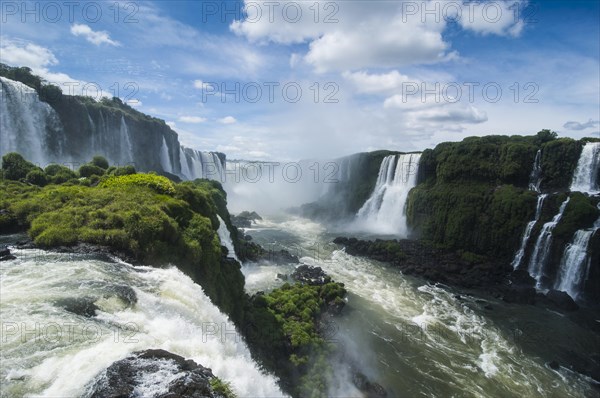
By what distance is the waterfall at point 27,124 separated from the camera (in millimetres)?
39656

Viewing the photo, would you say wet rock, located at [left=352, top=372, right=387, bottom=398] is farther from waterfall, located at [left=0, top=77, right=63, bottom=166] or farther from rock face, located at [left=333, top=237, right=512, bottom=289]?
waterfall, located at [left=0, top=77, right=63, bottom=166]

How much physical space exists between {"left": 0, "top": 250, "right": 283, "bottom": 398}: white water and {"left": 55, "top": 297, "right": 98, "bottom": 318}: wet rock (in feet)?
0.53

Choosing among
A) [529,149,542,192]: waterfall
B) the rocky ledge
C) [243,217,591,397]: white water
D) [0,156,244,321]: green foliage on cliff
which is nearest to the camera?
[0,156,244,321]: green foliage on cliff

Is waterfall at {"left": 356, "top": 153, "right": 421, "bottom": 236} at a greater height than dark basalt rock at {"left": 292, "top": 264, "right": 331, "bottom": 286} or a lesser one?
greater

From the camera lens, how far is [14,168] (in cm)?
2247

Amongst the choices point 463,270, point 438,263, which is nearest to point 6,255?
point 463,270

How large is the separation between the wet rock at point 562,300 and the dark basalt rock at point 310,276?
64.1 ft

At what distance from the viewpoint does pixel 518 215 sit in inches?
1442

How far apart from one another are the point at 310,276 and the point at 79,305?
24.0 metres

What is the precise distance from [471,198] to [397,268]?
1520 centimetres

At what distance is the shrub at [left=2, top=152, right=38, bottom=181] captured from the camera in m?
22.3

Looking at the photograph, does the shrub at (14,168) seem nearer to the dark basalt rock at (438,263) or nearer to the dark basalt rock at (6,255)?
the dark basalt rock at (6,255)

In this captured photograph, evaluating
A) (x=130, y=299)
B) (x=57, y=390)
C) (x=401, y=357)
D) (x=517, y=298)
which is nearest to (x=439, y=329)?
Result: (x=401, y=357)

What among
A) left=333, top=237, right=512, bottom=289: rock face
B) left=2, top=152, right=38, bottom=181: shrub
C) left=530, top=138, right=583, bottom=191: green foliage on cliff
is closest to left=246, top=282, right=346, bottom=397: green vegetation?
left=333, top=237, right=512, bottom=289: rock face
